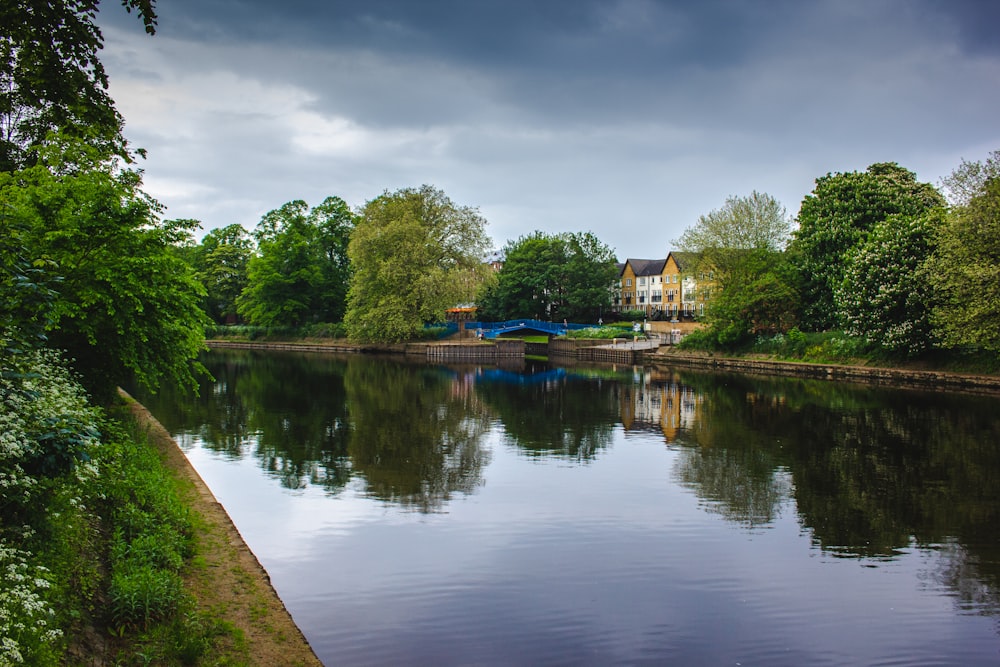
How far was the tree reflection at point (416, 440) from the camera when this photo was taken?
14945mm

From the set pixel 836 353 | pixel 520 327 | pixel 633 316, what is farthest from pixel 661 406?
pixel 633 316

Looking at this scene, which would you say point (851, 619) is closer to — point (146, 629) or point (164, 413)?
point (146, 629)

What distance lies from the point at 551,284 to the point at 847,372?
49.6 m

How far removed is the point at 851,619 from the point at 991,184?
1293 inches

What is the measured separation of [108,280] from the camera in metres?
13.3

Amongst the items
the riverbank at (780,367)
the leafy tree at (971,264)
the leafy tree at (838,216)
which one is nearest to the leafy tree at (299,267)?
the riverbank at (780,367)

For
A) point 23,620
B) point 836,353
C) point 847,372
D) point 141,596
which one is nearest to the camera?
point 23,620

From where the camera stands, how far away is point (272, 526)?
39.8ft

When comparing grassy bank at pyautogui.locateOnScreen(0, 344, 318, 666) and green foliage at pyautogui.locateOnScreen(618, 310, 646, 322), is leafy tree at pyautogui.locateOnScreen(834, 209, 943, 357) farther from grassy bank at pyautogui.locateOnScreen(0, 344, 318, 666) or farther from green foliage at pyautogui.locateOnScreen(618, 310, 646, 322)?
green foliage at pyautogui.locateOnScreen(618, 310, 646, 322)

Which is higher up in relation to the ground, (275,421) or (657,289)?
(657,289)

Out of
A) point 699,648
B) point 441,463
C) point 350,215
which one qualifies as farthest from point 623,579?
point 350,215

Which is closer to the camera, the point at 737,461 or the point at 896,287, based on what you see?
the point at 737,461

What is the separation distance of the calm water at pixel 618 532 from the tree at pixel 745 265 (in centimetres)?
2672

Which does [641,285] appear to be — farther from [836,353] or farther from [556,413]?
[556,413]
